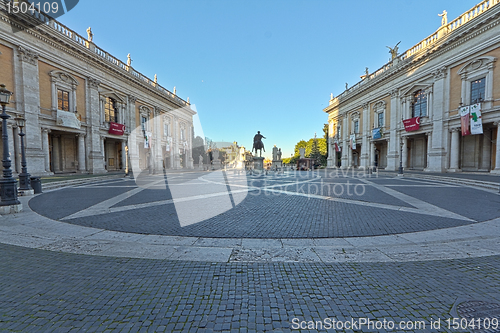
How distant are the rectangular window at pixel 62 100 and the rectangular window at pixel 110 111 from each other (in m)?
4.78

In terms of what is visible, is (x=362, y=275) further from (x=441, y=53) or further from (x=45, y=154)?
(x=441, y=53)

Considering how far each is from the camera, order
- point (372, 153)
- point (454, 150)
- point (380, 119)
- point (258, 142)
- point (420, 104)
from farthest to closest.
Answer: point (372, 153)
point (380, 119)
point (258, 142)
point (420, 104)
point (454, 150)

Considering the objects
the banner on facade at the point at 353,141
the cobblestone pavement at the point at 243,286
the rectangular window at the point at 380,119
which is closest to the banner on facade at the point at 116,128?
the cobblestone pavement at the point at 243,286

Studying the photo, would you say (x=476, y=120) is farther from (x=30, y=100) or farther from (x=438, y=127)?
(x=30, y=100)

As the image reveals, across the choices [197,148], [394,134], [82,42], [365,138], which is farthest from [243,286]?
[197,148]

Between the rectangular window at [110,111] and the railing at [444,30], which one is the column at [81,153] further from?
the railing at [444,30]

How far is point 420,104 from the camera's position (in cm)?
2570

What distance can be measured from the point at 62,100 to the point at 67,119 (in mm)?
2341

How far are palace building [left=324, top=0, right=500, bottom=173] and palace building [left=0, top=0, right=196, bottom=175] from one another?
108 ft

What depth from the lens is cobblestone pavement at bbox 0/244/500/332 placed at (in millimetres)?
2242

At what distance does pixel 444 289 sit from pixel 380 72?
1505 inches

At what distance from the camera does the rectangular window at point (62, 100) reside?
2118 cm

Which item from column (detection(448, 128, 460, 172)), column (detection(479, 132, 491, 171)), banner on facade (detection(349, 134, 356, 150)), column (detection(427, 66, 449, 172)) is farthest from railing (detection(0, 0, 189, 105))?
column (detection(479, 132, 491, 171))

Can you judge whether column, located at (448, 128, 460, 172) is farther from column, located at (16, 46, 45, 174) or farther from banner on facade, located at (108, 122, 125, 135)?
column, located at (16, 46, 45, 174)
